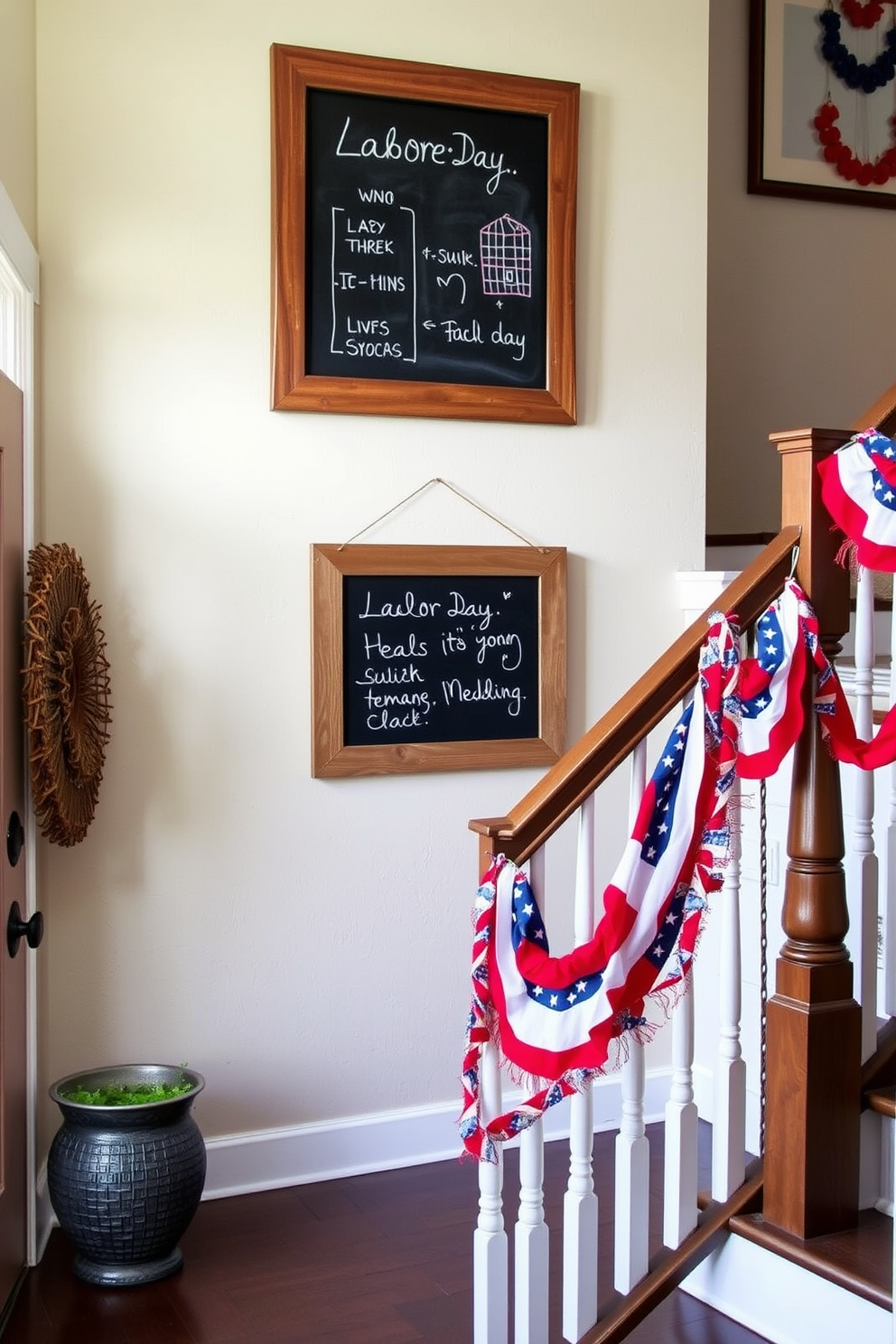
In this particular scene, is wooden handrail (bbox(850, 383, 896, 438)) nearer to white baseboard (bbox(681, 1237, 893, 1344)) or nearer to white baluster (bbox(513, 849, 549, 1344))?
white baluster (bbox(513, 849, 549, 1344))

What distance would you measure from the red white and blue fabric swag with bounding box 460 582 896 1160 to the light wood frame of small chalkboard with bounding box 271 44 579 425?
4.12 feet

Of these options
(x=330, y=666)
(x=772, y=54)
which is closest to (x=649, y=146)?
(x=772, y=54)

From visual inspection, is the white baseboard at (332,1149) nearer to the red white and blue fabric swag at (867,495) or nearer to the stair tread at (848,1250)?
the stair tread at (848,1250)

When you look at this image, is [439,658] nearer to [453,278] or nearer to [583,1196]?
[453,278]

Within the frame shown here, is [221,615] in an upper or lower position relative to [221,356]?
lower

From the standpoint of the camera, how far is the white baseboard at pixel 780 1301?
206cm

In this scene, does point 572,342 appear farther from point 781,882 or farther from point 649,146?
point 781,882

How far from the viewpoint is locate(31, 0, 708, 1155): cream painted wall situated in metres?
2.95

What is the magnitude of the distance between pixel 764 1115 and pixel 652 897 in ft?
1.58

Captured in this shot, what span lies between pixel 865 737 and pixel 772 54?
2706 mm

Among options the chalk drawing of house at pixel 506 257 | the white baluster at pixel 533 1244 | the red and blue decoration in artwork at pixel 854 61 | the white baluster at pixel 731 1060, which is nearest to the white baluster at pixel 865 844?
the white baluster at pixel 731 1060

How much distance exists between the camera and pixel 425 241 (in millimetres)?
3184

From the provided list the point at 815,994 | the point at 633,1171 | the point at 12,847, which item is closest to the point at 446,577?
the point at 12,847

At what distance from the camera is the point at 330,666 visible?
3129mm
